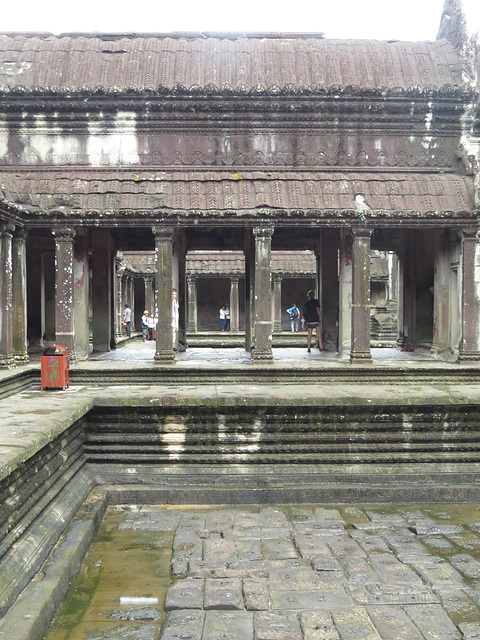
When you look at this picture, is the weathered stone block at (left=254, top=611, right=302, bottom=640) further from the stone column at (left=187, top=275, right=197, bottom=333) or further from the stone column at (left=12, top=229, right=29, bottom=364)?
the stone column at (left=187, top=275, right=197, bottom=333)

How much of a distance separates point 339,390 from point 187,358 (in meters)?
4.68

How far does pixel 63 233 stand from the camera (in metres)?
10.3

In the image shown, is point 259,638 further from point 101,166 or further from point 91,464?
point 101,166

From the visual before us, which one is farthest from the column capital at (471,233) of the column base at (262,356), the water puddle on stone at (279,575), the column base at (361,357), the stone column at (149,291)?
the stone column at (149,291)

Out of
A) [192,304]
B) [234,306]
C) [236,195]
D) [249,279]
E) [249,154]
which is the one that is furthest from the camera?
[234,306]

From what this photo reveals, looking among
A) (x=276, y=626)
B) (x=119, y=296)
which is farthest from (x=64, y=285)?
(x=119, y=296)

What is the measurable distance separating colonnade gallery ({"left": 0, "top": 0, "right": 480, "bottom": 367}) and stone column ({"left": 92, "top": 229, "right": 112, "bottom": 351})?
1261mm

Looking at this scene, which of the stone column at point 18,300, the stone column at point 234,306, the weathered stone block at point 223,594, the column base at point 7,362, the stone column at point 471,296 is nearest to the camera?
the weathered stone block at point 223,594

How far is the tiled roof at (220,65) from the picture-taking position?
11211 millimetres

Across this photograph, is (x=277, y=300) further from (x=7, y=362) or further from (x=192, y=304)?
(x=7, y=362)

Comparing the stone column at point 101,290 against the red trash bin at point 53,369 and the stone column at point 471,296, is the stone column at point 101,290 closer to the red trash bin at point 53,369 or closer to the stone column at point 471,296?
the red trash bin at point 53,369

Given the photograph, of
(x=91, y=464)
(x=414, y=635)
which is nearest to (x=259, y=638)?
(x=414, y=635)

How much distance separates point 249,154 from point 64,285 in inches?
168

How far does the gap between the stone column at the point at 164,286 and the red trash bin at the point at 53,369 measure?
2.36 m
